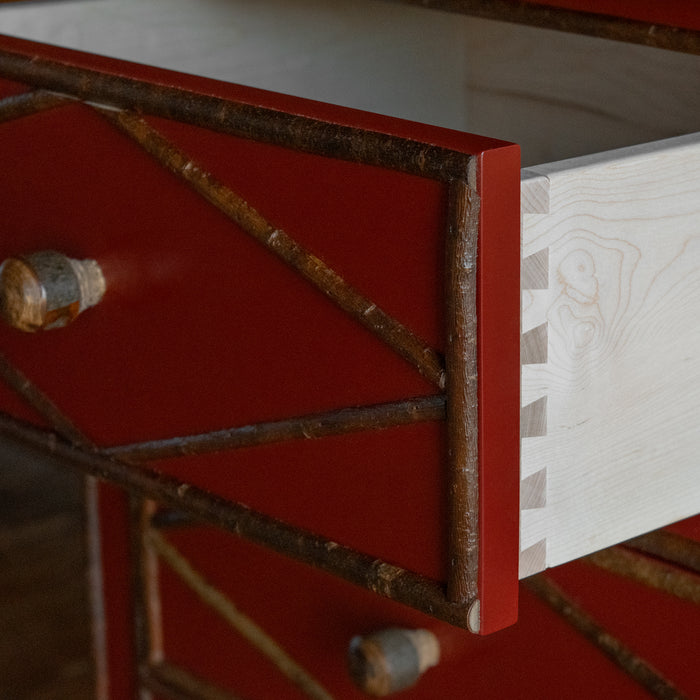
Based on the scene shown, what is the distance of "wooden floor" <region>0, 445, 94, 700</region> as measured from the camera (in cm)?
188

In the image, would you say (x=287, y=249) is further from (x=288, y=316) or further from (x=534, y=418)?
(x=534, y=418)

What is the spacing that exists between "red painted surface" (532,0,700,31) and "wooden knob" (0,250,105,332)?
1.24ft

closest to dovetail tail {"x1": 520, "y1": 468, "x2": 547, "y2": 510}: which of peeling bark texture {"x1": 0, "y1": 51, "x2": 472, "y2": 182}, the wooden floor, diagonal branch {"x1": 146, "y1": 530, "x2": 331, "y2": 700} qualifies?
peeling bark texture {"x1": 0, "y1": 51, "x2": 472, "y2": 182}

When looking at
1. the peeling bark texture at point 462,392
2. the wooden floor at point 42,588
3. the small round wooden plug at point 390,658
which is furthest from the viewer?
the wooden floor at point 42,588

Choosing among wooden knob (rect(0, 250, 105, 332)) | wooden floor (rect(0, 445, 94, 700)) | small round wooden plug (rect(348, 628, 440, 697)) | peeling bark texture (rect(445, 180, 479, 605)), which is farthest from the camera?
wooden floor (rect(0, 445, 94, 700))

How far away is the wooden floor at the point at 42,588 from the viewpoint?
6.16ft

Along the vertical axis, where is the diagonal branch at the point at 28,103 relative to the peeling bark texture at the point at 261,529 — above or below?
above

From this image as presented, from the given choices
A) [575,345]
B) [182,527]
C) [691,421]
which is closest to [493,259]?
[575,345]

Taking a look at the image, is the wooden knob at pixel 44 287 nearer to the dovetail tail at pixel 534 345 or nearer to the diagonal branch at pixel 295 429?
the diagonal branch at pixel 295 429

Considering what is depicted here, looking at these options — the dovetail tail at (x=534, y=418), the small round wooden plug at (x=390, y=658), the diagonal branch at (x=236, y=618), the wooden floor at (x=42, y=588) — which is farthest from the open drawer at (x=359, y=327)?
the wooden floor at (x=42, y=588)

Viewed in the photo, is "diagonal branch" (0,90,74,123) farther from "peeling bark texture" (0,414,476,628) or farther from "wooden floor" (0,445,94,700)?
"wooden floor" (0,445,94,700)

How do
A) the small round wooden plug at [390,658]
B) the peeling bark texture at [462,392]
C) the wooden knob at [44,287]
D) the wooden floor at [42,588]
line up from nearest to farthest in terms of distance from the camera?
the peeling bark texture at [462,392], the wooden knob at [44,287], the small round wooden plug at [390,658], the wooden floor at [42,588]

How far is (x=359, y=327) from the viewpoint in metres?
0.53

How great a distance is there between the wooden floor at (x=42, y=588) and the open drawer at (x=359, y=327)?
1.07 m
